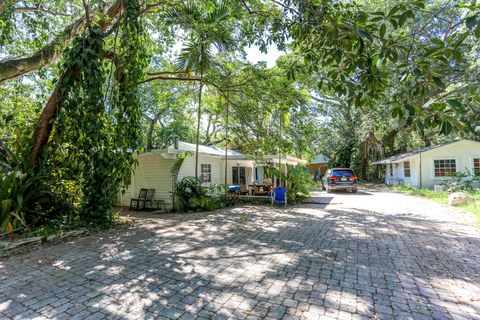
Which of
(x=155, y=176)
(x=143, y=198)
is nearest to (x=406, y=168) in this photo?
(x=155, y=176)

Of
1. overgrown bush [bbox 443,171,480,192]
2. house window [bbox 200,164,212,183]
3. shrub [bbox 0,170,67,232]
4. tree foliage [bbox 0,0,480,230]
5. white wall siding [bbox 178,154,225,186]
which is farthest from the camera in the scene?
overgrown bush [bbox 443,171,480,192]

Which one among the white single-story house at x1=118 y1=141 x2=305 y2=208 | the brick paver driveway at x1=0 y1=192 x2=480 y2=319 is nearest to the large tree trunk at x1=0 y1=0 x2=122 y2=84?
the white single-story house at x1=118 y1=141 x2=305 y2=208

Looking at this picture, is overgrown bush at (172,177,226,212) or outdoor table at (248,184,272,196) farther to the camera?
outdoor table at (248,184,272,196)

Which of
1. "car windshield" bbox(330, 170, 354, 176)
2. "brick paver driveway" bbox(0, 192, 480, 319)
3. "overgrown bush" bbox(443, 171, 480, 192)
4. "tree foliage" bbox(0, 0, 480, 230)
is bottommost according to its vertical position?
"brick paver driveway" bbox(0, 192, 480, 319)

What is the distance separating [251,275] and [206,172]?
9449mm

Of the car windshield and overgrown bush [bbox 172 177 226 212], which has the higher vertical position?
the car windshield

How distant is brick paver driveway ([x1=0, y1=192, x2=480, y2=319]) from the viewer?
2.73 m

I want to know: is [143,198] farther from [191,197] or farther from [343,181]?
[343,181]

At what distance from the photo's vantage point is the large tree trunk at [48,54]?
21.1 feet

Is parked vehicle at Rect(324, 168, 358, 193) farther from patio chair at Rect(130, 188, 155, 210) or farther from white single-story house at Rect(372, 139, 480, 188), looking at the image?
patio chair at Rect(130, 188, 155, 210)

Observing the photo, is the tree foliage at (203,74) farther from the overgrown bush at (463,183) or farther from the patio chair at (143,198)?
the overgrown bush at (463,183)

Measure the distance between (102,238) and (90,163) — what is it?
174 centimetres

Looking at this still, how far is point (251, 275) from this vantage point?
11.8 feet

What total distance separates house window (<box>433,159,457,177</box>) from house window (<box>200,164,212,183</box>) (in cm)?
1578
